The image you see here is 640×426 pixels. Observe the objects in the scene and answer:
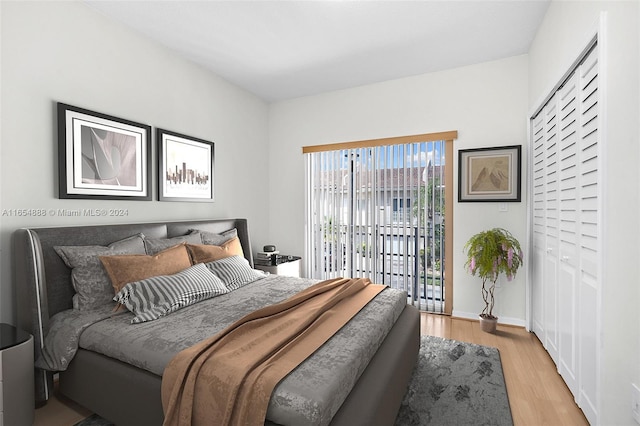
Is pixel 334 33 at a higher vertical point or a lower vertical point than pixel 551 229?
higher

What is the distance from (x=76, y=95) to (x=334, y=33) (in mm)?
2196

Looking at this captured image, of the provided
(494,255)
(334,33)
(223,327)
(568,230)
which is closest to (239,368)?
(223,327)

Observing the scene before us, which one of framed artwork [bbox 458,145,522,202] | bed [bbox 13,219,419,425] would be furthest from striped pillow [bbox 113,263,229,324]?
framed artwork [bbox 458,145,522,202]

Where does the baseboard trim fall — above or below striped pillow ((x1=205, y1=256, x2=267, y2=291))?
below

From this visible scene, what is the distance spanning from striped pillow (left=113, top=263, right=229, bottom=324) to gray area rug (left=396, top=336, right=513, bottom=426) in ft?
5.15

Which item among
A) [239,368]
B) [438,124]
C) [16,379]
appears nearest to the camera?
[239,368]

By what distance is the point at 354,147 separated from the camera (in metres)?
4.03

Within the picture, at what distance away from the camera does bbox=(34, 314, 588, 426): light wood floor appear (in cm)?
183

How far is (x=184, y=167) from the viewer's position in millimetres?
3221

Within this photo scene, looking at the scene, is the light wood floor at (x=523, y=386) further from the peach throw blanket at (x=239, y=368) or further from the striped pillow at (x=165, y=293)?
the peach throw blanket at (x=239, y=368)

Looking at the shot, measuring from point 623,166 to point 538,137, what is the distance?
1.68 m

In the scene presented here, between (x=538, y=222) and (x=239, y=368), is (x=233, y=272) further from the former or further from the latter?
(x=538, y=222)

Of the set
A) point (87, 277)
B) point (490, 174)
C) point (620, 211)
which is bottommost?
point (87, 277)

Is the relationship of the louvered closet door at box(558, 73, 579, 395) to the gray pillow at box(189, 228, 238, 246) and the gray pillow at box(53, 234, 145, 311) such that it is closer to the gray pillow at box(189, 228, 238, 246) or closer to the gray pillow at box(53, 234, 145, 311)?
the gray pillow at box(189, 228, 238, 246)
